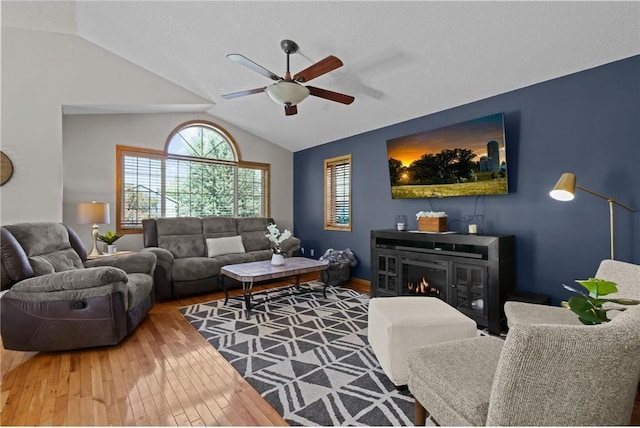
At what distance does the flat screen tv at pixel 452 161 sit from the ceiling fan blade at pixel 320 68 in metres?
1.78

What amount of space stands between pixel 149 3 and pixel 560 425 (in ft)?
14.0

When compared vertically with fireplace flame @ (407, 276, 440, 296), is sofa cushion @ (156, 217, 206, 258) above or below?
above

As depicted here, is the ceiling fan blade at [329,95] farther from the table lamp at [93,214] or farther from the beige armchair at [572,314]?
the table lamp at [93,214]

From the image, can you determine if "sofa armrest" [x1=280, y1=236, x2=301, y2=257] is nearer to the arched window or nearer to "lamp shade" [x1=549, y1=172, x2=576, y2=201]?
the arched window

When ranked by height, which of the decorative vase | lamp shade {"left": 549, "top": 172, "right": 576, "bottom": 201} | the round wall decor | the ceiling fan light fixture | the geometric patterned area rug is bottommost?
the geometric patterned area rug

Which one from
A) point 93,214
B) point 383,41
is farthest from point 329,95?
point 93,214

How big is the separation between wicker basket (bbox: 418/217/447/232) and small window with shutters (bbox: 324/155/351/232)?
1676 millimetres

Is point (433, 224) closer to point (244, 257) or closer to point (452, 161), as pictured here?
point (452, 161)

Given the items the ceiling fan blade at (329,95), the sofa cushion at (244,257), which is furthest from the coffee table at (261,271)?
the ceiling fan blade at (329,95)

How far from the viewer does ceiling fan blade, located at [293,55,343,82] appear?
2.41 meters

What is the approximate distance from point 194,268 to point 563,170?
14.6ft

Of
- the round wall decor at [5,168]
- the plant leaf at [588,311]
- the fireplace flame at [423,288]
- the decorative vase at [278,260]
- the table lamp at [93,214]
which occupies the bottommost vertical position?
the fireplace flame at [423,288]

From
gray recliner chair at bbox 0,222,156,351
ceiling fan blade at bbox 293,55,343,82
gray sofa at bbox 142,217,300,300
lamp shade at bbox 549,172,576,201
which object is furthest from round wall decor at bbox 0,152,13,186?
lamp shade at bbox 549,172,576,201

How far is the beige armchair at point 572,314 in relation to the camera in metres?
1.96
